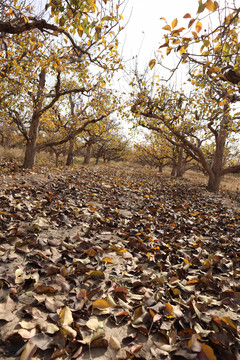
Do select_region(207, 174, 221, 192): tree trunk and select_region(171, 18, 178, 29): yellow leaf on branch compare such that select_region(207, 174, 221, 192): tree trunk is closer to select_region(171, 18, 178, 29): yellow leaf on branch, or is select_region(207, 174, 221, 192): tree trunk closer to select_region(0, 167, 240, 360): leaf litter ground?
select_region(0, 167, 240, 360): leaf litter ground

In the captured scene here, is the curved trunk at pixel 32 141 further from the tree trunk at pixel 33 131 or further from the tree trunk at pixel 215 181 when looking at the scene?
the tree trunk at pixel 215 181

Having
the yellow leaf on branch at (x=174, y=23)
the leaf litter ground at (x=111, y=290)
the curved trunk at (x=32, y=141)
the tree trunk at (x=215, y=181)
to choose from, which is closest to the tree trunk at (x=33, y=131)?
the curved trunk at (x=32, y=141)

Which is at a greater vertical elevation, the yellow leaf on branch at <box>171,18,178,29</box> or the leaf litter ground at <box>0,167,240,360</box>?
the yellow leaf on branch at <box>171,18,178,29</box>

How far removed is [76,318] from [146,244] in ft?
5.86

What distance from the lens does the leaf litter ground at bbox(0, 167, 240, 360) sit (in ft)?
4.98

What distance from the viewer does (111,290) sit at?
210cm

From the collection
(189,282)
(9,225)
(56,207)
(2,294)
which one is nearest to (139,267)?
(189,282)

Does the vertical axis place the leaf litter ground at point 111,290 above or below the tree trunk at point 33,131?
below

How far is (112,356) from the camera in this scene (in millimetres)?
1472


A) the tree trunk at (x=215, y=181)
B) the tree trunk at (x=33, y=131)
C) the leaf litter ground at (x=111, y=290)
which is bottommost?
the leaf litter ground at (x=111, y=290)

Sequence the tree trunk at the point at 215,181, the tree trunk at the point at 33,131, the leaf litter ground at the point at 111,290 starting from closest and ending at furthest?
1. the leaf litter ground at the point at 111,290
2. the tree trunk at the point at 33,131
3. the tree trunk at the point at 215,181

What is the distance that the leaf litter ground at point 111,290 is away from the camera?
1.52 meters

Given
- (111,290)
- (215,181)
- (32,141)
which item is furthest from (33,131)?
(111,290)

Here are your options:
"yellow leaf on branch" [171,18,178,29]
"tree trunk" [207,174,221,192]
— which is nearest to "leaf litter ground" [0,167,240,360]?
"yellow leaf on branch" [171,18,178,29]
